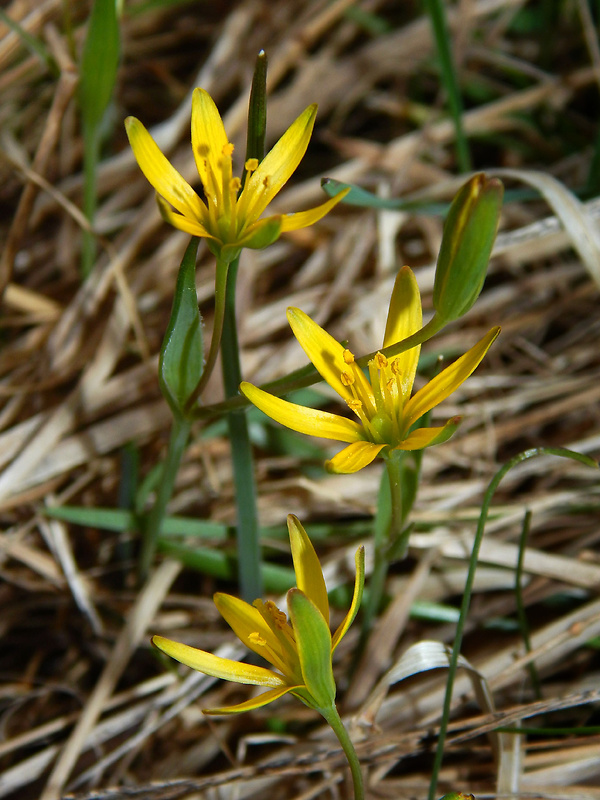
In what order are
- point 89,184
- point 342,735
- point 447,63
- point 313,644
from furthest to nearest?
1. point 447,63
2. point 89,184
3. point 342,735
4. point 313,644

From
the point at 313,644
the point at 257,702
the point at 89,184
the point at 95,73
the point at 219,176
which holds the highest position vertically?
the point at 95,73

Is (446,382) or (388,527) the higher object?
(446,382)

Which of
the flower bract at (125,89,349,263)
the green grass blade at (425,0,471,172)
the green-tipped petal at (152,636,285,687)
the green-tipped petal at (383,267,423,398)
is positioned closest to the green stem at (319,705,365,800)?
the green-tipped petal at (152,636,285,687)

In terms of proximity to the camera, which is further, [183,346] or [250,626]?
[183,346]

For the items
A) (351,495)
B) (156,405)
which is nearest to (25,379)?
(156,405)

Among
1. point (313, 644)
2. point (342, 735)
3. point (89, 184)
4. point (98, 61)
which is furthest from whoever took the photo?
point (89, 184)

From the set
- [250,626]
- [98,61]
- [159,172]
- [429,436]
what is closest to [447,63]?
[98,61]

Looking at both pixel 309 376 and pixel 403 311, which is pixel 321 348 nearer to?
pixel 309 376

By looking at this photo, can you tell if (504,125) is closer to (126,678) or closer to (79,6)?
(79,6)
